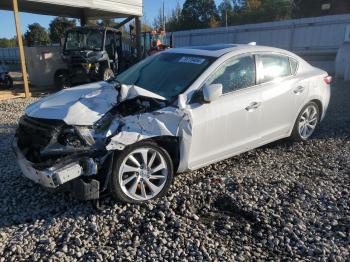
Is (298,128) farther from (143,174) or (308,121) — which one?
(143,174)

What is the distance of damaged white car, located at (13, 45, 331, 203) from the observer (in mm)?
3484

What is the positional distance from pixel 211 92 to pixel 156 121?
28.6 inches

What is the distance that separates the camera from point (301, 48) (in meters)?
16.7

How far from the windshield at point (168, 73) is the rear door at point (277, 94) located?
936mm

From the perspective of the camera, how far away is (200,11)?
57.5m

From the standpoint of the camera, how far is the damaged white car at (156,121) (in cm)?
348

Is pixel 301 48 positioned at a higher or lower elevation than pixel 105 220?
higher

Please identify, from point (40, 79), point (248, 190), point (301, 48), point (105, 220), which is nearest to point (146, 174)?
point (105, 220)

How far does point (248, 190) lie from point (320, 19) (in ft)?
47.6

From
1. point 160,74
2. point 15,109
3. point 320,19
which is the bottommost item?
point 15,109

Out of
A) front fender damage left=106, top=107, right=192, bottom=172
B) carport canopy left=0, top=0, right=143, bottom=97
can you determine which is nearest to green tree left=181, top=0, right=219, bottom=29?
carport canopy left=0, top=0, right=143, bottom=97

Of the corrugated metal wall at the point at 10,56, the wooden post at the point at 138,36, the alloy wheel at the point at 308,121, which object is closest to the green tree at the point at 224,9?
the corrugated metal wall at the point at 10,56

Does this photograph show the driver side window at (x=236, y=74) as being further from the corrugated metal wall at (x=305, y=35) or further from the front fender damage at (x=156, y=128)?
the corrugated metal wall at (x=305, y=35)

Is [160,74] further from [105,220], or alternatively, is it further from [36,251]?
[36,251]
